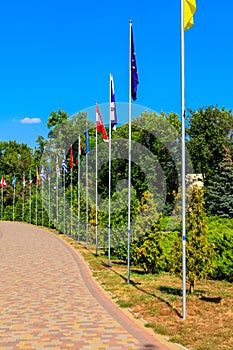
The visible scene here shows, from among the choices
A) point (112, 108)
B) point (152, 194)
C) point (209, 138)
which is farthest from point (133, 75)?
point (209, 138)

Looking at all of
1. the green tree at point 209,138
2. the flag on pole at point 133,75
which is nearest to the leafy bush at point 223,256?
the flag on pole at point 133,75

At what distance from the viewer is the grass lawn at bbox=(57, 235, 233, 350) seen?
9.22 m

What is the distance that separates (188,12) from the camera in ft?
37.3

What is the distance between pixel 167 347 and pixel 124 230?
15.5 meters

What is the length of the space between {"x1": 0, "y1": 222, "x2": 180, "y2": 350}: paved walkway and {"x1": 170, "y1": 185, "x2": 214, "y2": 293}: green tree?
2704mm

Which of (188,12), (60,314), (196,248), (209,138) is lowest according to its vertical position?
(60,314)

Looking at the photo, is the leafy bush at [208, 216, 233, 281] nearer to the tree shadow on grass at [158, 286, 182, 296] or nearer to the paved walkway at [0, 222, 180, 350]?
the tree shadow on grass at [158, 286, 182, 296]

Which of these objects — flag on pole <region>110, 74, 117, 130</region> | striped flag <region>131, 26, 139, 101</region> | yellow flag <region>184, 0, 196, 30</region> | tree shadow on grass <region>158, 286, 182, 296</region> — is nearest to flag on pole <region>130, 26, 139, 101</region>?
striped flag <region>131, 26, 139, 101</region>

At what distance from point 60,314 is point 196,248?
5061mm

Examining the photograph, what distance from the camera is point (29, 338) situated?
9195 mm

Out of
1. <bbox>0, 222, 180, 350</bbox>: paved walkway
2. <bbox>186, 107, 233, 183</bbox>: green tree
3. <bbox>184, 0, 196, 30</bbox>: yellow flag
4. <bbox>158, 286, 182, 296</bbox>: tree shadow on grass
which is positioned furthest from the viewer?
<bbox>186, 107, 233, 183</bbox>: green tree

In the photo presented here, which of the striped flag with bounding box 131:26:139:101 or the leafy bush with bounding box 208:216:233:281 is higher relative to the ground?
the striped flag with bounding box 131:26:139:101

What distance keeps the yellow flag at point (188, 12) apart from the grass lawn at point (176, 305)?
709 cm

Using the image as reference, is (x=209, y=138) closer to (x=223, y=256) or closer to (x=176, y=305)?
(x=223, y=256)
